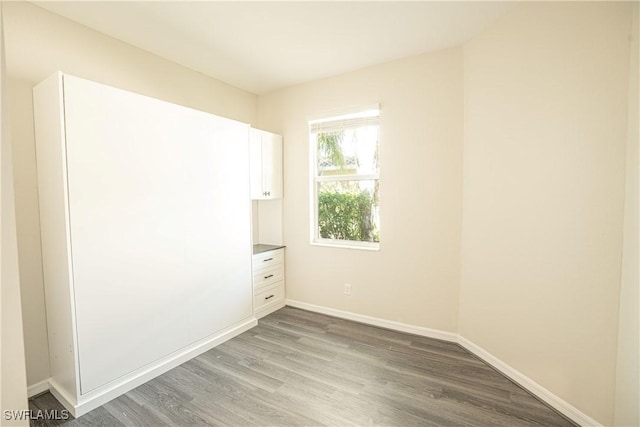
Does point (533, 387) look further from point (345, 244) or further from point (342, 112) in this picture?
point (342, 112)

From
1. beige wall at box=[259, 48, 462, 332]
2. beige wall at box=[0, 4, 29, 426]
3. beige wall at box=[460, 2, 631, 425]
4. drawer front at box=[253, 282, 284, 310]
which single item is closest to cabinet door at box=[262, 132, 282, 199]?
beige wall at box=[259, 48, 462, 332]

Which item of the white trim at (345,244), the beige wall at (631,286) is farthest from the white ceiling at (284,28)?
the white trim at (345,244)

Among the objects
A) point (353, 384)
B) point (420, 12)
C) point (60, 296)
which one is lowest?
point (353, 384)

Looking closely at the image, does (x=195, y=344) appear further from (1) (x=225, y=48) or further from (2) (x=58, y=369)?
(1) (x=225, y=48)

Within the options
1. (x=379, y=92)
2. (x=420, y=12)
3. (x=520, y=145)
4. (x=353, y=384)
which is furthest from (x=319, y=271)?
(x=420, y=12)

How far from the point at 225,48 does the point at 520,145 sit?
2.61 m

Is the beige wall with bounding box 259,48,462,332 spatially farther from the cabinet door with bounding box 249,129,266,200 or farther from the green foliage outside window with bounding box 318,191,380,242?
the cabinet door with bounding box 249,129,266,200

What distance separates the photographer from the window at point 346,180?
3123 millimetres

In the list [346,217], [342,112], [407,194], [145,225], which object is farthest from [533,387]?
[145,225]

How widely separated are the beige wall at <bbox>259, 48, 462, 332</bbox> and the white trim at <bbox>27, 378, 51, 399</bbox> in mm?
2389

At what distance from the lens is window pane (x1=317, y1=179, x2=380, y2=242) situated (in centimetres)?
316

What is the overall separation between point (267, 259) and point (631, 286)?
297cm

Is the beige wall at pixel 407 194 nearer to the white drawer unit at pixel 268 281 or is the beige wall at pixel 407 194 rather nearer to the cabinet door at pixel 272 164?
the cabinet door at pixel 272 164

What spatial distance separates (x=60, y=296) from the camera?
1842mm
